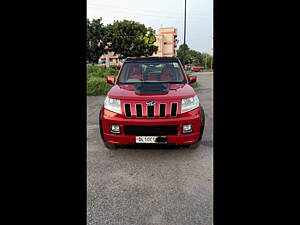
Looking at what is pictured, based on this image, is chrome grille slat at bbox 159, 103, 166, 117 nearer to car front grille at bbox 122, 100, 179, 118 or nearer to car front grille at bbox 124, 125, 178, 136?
car front grille at bbox 122, 100, 179, 118

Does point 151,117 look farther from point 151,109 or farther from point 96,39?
point 96,39

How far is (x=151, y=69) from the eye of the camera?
418 centimetres

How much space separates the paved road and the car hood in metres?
0.95

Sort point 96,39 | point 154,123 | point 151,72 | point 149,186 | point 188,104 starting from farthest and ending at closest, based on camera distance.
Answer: point 96,39 < point 151,72 < point 188,104 < point 154,123 < point 149,186

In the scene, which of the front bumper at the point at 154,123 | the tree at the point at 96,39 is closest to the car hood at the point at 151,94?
the front bumper at the point at 154,123

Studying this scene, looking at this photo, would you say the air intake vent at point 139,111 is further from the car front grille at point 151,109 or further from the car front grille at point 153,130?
the car front grille at point 153,130

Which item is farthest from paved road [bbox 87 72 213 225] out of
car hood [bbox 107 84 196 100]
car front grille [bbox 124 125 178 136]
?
car hood [bbox 107 84 196 100]

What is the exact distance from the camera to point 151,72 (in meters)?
4.16

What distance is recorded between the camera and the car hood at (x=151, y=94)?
2984 mm

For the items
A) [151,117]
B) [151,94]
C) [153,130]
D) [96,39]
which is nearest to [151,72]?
[151,94]

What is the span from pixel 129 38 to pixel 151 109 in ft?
99.9
